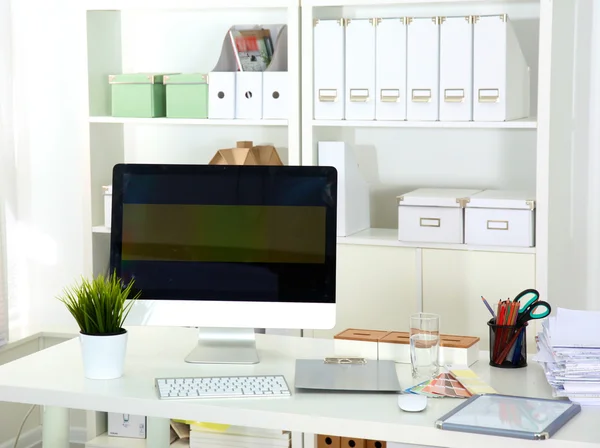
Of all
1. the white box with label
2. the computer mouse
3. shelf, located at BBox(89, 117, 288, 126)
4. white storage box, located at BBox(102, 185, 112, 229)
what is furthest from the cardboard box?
the computer mouse

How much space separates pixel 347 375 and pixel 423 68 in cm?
124

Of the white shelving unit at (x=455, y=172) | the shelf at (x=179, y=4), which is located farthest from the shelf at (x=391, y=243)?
the shelf at (x=179, y=4)

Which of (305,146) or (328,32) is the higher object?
(328,32)

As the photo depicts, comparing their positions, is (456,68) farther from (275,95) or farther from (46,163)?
(46,163)

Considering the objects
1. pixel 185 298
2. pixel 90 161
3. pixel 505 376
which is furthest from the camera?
pixel 90 161

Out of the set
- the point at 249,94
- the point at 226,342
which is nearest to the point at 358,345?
the point at 226,342

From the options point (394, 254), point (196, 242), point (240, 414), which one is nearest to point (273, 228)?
point (196, 242)

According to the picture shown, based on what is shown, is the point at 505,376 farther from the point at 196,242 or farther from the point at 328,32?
the point at 328,32

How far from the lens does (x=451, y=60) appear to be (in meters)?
3.02

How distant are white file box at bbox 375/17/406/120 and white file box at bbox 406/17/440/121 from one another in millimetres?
20

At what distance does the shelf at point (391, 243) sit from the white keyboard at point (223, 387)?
3.48ft

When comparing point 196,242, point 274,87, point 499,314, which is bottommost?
point 499,314

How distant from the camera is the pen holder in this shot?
228 centimetres

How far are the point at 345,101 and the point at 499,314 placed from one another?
1.12m
